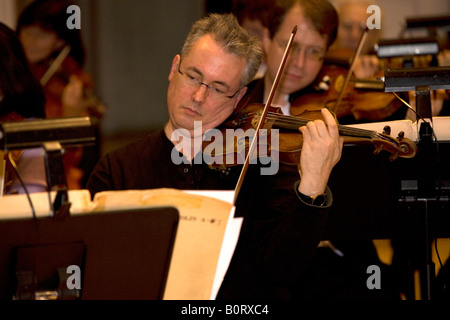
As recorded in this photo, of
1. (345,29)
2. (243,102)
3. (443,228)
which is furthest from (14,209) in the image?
(345,29)

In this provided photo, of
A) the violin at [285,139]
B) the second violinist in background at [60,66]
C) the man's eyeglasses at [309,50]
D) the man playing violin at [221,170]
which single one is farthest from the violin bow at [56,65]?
the violin at [285,139]

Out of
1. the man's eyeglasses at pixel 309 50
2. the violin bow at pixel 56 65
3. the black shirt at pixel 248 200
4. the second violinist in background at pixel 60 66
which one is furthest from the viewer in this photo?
the violin bow at pixel 56 65

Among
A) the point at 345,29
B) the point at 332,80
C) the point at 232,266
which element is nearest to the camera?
the point at 232,266

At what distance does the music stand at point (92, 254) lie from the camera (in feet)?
3.46

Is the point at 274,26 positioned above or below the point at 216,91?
above

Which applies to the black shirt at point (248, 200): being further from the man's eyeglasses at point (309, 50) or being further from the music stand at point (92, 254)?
the man's eyeglasses at point (309, 50)

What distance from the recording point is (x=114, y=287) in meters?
1.10

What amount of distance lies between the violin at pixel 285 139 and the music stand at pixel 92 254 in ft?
1.74

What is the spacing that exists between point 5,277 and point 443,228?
3.44 ft

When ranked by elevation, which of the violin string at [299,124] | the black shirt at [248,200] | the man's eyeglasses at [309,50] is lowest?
the black shirt at [248,200]

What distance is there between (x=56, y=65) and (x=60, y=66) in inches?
2.7

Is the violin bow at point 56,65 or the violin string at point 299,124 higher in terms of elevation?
the violin bow at point 56,65

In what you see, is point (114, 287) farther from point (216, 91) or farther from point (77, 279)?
point (216, 91)

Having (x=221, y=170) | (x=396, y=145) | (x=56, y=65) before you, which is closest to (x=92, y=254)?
(x=221, y=170)
